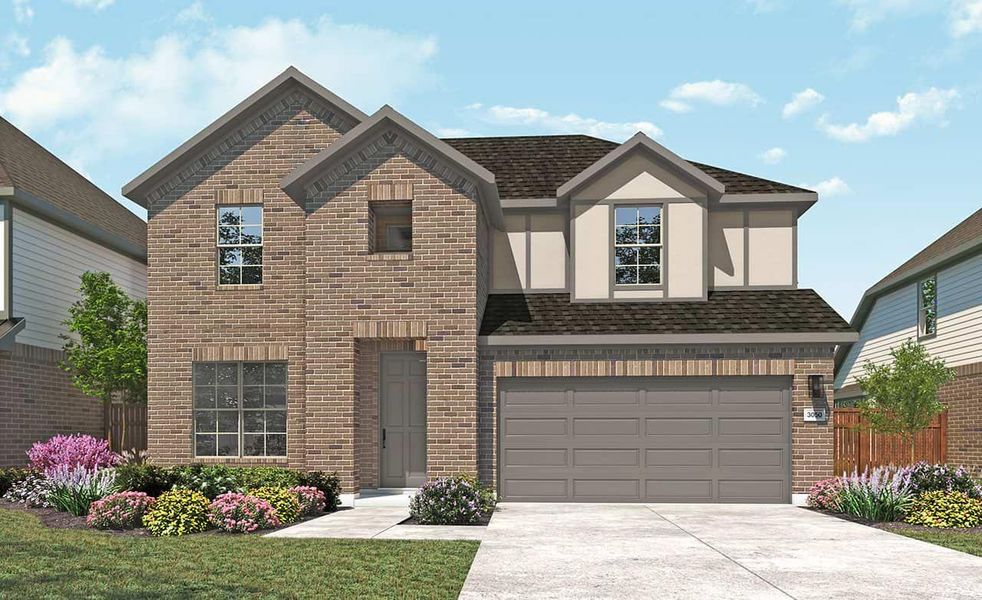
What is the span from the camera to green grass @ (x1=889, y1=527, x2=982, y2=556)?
12.3 meters

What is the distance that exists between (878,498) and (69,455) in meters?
15.1

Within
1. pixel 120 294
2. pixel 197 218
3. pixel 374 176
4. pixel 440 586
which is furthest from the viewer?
pixel 120 294

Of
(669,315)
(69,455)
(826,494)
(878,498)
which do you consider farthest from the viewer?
(669,315)

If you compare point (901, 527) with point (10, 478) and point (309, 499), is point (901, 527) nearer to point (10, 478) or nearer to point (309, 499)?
point (309, 499)

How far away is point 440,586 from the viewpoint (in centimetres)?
934

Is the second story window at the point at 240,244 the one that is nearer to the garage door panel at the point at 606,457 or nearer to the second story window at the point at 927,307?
the garage door panel at the point at 606,457

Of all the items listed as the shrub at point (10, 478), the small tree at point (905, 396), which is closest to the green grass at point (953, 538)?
the small tree at point (905, 396)

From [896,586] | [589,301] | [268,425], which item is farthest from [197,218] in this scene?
[896,586]

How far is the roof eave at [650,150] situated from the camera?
19.1 meters

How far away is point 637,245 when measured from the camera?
19.7m

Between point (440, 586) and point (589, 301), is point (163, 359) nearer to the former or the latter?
point (589, 301)

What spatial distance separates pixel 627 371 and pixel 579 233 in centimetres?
337

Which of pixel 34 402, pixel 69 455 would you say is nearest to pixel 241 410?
pixel 69 455

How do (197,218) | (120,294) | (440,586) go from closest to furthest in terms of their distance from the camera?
(440,586), (197,218), (120,294)
